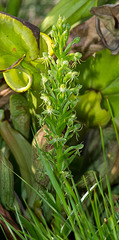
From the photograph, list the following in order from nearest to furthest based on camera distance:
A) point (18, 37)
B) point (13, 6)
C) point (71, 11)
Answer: point (18, 37), point (71, 11), point (13, 6)

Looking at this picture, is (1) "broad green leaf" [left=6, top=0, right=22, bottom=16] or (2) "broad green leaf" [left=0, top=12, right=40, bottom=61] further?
(1) "broad green leaf" [left=6, top=0, right=22, bottom=16]

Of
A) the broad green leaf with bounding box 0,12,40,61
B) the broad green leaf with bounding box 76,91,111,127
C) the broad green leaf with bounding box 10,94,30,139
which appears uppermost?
the broad green leaf with bounding box 0,12,40,61

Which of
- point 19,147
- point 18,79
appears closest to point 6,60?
point 18,79

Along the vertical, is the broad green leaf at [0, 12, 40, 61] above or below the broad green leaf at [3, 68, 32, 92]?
above

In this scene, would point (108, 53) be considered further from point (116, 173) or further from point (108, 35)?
point (116, 173)

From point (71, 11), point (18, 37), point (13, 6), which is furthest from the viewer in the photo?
point (13, 6)

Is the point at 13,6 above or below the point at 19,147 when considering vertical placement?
above

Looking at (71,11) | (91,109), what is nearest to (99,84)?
(91,109)

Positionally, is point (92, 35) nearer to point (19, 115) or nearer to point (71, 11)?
point (71, 11)

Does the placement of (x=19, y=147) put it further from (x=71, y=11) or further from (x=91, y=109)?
(x=71, y=11)

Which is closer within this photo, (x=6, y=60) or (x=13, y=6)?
(x=6, y=60)

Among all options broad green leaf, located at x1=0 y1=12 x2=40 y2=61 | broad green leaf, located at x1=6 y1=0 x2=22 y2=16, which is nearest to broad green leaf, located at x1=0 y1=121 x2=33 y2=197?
broad green leaf, located at x1=0 y1=12 x2=40 y2=61

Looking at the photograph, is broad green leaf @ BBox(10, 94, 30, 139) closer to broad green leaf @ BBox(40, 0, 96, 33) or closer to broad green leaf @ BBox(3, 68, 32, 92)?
broad green leaf @ BBox(3, 68, 32, 92)

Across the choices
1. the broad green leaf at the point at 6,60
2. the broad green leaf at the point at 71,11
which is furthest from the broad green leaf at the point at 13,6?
the broad green leaf at the point at 6,60
